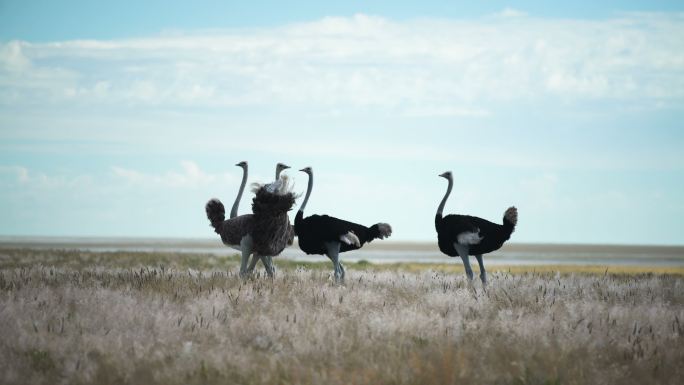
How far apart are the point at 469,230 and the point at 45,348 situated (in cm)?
868

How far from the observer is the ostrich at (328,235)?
15.8 metres

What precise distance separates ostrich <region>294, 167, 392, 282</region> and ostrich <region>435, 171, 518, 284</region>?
169cm

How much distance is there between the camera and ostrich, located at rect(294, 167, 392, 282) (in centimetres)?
1580

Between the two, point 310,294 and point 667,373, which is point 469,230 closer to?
point 310,294

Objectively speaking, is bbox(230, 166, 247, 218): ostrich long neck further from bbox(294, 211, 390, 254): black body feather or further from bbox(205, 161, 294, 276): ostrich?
bbox(294, 211, 390, 254): black body feather

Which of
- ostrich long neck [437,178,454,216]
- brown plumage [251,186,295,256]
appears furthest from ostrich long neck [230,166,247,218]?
ostrich long neck [437,178,454,216]

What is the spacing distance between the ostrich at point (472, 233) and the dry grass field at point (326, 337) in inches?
50.3

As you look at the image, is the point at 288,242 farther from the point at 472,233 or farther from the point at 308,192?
the point at 472,233

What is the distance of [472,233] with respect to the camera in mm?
15602

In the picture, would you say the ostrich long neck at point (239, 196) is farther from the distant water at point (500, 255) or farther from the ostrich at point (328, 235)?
the distant water at point (500, 255)

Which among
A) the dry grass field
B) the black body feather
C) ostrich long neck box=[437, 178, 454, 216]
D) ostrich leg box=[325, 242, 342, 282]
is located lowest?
the dry grass field

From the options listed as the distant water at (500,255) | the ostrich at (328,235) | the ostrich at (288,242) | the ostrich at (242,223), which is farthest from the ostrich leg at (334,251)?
the distant water at (500,255)

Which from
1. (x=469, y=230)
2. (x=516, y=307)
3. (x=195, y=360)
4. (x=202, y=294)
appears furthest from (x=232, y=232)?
(x=195, y=360)

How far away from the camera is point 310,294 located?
13.7 metres
